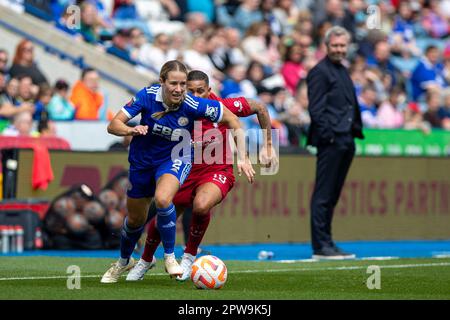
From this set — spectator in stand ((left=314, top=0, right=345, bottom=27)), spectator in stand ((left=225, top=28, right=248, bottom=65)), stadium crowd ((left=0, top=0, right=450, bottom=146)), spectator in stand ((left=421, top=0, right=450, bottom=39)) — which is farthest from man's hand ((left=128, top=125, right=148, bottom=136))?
spectator in stand ((left=421, top=0, right=450, bottom=39))

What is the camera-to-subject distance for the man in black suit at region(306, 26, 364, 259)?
16172 millimetres

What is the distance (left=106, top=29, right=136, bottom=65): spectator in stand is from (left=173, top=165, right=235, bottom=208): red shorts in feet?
31.7

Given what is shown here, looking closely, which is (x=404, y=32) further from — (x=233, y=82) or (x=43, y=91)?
(x=43, y=91)

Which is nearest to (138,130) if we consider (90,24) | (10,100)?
(10,100)

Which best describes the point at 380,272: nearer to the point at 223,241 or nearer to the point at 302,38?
the point at 223,241

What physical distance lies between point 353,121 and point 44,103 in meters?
5.55

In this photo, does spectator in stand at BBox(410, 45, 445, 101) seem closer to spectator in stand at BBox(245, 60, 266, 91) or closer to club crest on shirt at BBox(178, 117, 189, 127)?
spectator in stand at BBox(245, 60, 266, 91)

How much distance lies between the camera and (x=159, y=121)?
38.7 ft

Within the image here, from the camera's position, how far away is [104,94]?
22.1m

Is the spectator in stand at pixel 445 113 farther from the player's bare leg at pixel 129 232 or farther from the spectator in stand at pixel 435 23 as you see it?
the player's bare leg at pixel 129 232

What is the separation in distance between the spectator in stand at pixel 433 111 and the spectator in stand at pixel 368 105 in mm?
1206

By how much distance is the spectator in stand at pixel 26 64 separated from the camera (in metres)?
20.2

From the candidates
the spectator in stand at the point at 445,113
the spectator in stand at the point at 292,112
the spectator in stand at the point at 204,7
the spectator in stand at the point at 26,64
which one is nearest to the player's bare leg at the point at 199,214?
the spectator in stand at the point at 26,64
